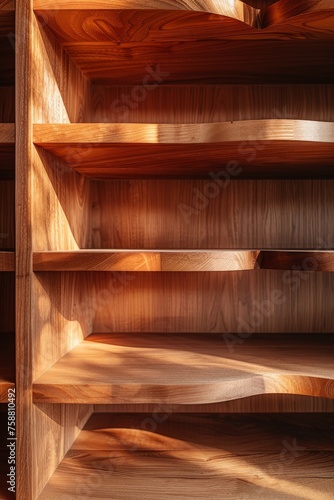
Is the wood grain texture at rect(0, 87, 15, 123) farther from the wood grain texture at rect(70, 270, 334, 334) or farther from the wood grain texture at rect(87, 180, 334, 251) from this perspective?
the wood grain texture at rect(70, 270, 334, 334)

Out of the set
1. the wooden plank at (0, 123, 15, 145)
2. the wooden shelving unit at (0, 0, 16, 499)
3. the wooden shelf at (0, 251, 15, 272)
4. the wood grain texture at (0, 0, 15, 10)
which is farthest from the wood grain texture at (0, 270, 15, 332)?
the wood grain texture at (0, 0, 15, 10)

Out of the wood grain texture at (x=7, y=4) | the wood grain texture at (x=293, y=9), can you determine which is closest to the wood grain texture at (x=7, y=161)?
the wood grain texture at (x=7, y=4)

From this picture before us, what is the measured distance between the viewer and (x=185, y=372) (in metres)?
1.21

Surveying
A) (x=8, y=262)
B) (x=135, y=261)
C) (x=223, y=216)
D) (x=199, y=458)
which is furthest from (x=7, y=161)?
(x=199, y=458)

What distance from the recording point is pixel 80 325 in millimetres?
1526

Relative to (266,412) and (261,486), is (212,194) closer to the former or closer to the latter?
(266,412)

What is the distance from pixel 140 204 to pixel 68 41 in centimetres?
52

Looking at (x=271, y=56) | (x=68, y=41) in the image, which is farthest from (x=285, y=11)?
(x=68, y=41)

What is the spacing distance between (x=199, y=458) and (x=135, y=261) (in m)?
0.58

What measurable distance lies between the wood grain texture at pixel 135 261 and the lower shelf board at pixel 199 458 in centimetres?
52

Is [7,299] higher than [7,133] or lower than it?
lower

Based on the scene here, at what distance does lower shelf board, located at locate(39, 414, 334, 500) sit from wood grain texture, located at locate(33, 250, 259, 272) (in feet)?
1.70

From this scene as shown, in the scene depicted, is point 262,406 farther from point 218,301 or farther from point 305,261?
point 305,261

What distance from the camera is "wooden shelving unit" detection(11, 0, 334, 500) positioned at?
114cm
